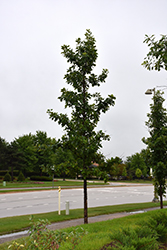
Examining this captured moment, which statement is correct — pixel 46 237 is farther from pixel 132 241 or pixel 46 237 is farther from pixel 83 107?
pixel 83 107

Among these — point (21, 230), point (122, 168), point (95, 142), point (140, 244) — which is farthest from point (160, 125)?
point (122, 168)

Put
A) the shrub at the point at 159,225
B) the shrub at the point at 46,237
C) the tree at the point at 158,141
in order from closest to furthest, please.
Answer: the shrub at the point at 46,237
the shrub at the point at 159,225
the tree at the point at 158,141

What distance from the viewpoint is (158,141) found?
1294 centimetres

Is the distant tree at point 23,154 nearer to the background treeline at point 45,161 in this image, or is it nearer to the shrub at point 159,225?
the background treeline at point 45,161

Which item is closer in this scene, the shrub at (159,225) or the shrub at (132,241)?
the shrub at (132,241)

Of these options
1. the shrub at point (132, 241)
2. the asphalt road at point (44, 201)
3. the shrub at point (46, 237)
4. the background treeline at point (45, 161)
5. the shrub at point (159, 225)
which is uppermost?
the background treeline at point (45, 161)

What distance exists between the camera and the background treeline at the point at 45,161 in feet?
30.3

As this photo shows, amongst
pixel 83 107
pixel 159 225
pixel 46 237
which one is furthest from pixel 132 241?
pixel 83 107

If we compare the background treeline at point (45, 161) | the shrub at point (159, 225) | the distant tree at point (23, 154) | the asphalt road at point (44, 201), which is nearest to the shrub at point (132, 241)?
the shrub at point (159, 225)

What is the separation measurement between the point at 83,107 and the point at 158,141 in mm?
5153

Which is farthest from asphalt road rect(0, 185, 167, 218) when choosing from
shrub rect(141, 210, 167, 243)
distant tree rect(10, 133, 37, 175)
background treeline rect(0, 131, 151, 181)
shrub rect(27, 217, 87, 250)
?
distant tree rect(10, 133, 37, 175)

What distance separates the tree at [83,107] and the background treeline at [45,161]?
41 centimetres

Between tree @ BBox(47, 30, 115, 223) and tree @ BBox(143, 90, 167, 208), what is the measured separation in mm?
4559

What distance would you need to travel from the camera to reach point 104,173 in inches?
350
